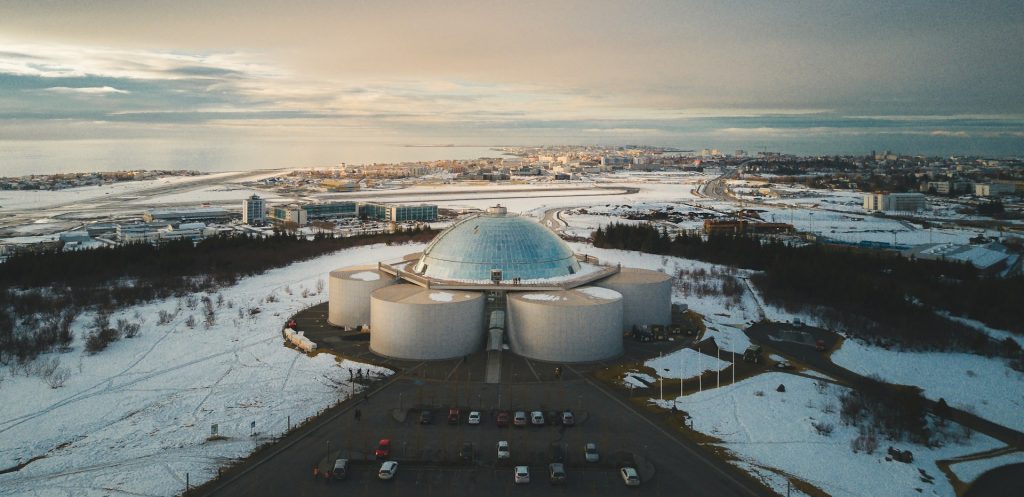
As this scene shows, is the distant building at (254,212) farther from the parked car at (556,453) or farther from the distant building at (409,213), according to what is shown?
the parked car at (556,453)

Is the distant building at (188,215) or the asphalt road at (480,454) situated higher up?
the distant building at (188,215)

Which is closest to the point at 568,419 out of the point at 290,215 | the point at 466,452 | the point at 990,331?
the point at 466,452

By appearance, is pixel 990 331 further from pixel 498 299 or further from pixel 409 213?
pixel 409 213

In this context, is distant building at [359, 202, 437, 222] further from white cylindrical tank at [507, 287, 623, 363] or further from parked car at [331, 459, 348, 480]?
parked car at [331, 459, 348, 480]

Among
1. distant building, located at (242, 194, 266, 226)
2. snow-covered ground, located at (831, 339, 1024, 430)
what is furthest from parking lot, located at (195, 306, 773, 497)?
distant building, located at (242, 194, 266, 226)

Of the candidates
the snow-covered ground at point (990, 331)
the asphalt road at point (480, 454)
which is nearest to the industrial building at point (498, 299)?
the asphalt road at point (480, 454)
